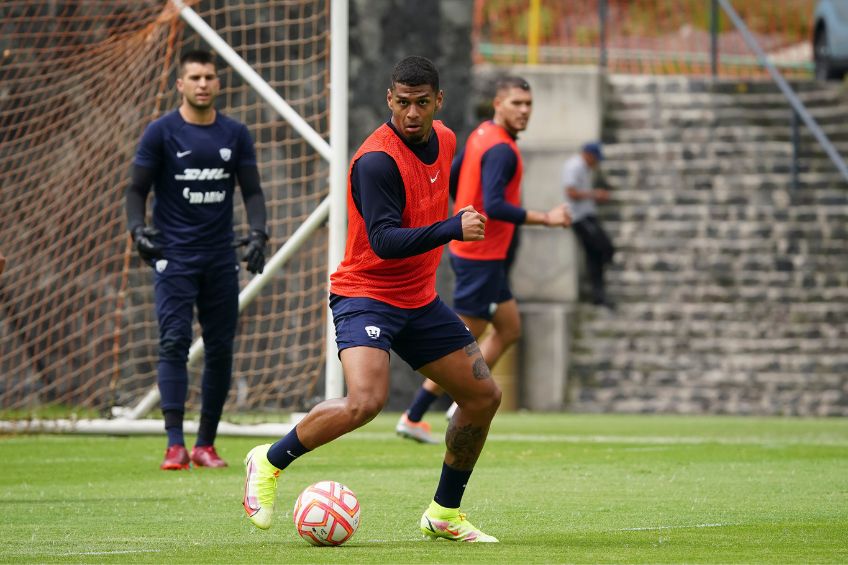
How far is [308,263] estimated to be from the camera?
49.4 feet

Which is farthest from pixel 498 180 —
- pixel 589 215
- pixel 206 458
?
pixel 589 215

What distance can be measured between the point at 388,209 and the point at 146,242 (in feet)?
11.2

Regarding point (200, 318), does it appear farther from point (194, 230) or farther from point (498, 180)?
point (498, 180)

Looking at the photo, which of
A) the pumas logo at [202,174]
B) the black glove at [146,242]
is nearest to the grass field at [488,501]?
the black glove at [146,242]

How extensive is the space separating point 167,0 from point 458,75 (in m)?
4.22

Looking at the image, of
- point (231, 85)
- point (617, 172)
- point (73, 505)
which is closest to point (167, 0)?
point (231, 85)

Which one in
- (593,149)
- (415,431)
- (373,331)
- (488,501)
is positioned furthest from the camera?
(593,149)

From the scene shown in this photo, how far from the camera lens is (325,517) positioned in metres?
6.16

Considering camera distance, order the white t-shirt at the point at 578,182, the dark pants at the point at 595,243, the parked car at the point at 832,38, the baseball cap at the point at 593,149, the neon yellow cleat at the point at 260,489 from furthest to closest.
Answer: the parked car at the point at 832,38
the dark pants at the point at 595,243
the baseball cap at the point at 593,149
the white t-shirt at the point at 578,182
the neon yellow cleat at the point at 260,489

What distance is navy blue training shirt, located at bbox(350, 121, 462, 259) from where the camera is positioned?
6.06 metres

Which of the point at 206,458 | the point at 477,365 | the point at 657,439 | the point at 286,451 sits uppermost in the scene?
the point at 477,365

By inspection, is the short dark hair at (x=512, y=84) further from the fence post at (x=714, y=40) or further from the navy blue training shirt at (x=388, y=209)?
the fence post at (x=714, y=40)

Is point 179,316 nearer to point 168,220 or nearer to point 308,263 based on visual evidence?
point 168,220

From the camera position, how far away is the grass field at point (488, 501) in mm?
5977
